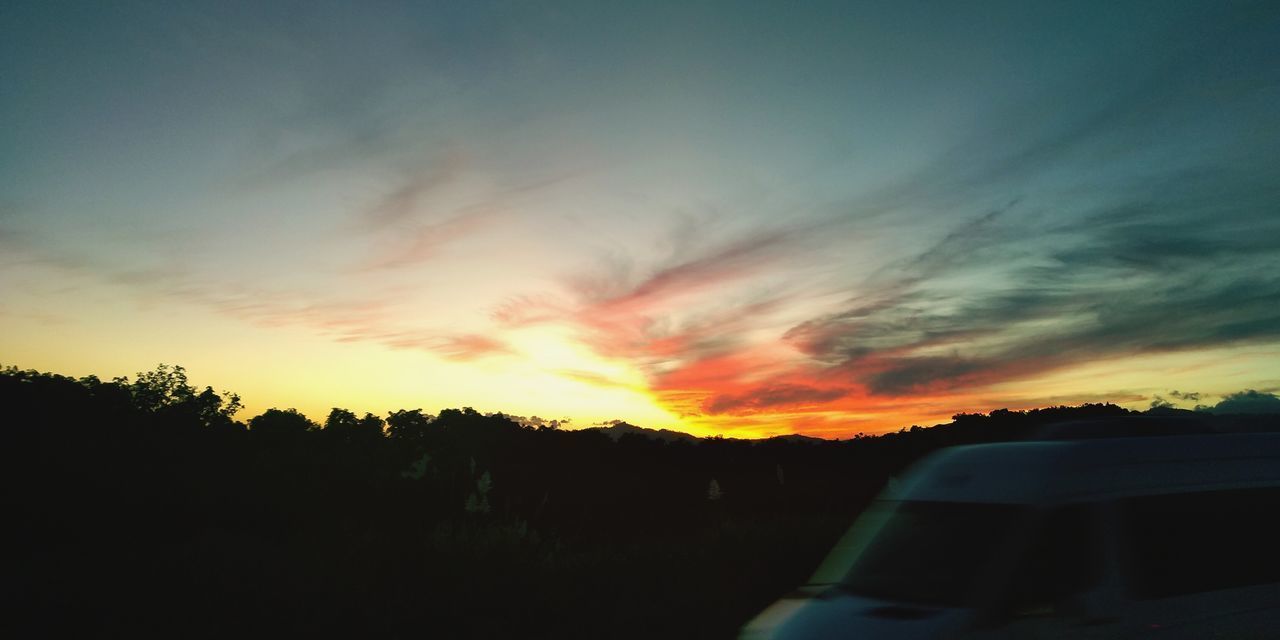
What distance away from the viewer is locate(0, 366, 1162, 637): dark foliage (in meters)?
10.3

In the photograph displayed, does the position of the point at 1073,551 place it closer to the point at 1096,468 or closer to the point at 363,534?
the point at 1096,468

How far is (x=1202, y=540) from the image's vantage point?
461cm

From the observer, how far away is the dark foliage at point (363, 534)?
33.7ft

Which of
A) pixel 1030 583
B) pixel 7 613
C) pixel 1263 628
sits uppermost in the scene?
pixel 1030 583

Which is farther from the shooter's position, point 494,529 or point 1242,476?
point 494,529

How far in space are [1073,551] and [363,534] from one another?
1531 centimetres

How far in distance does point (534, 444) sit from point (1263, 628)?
63327 millimetres

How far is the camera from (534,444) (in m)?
66.0

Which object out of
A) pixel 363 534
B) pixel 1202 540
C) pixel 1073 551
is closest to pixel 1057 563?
pixel 1073 551

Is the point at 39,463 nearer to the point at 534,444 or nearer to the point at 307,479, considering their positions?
the point at 307,479

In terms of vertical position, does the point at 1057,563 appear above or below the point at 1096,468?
below

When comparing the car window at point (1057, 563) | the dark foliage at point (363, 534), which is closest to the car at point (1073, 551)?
the car window at point (1057, 563)

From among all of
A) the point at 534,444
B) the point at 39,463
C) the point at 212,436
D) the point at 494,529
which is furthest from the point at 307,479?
the point at 534,444

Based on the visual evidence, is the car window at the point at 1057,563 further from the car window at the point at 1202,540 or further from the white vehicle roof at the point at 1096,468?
the car window at the point at 1202,540
